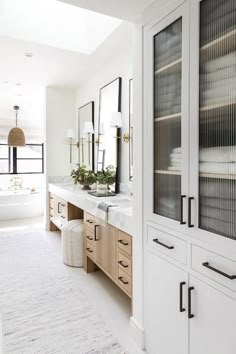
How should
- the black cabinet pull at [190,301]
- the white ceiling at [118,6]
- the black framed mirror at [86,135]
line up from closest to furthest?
the black cabinet pull at [190,301] < the white ceiling at [118,6] < the black framed mirror at [86,135]

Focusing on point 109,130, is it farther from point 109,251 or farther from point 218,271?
point 218,271

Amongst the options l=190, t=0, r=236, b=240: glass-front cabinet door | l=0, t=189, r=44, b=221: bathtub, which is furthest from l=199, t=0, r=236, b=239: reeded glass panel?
l=0, t=189, r=44, b=221: bathtub

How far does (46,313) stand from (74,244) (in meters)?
1.04

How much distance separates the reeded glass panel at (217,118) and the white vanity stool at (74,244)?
223 centimetres

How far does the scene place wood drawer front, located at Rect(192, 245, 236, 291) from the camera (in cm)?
115

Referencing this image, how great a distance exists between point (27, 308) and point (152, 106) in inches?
83.1

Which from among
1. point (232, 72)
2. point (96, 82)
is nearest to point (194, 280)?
point (232, 72)

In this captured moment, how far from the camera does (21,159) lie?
25.2 ft

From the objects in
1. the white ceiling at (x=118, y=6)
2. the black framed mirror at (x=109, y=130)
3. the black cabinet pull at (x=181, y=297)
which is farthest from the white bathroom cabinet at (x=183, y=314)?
the black framed mirror at (x=109, y=130)

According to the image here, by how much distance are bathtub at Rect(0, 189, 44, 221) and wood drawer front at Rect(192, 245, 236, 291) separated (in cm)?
568

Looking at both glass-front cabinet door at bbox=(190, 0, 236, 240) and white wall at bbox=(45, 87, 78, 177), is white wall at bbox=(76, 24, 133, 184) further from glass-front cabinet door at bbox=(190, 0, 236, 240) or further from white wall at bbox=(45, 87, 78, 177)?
glass-front cabinet door at bbox=(190, 0, 236, 240)

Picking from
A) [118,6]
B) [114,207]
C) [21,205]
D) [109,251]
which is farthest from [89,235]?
[21,205]

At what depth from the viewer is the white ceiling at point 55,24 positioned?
2.96 metres

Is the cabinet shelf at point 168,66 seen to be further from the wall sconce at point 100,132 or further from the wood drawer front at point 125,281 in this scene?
the wall sconce at point 100,132
